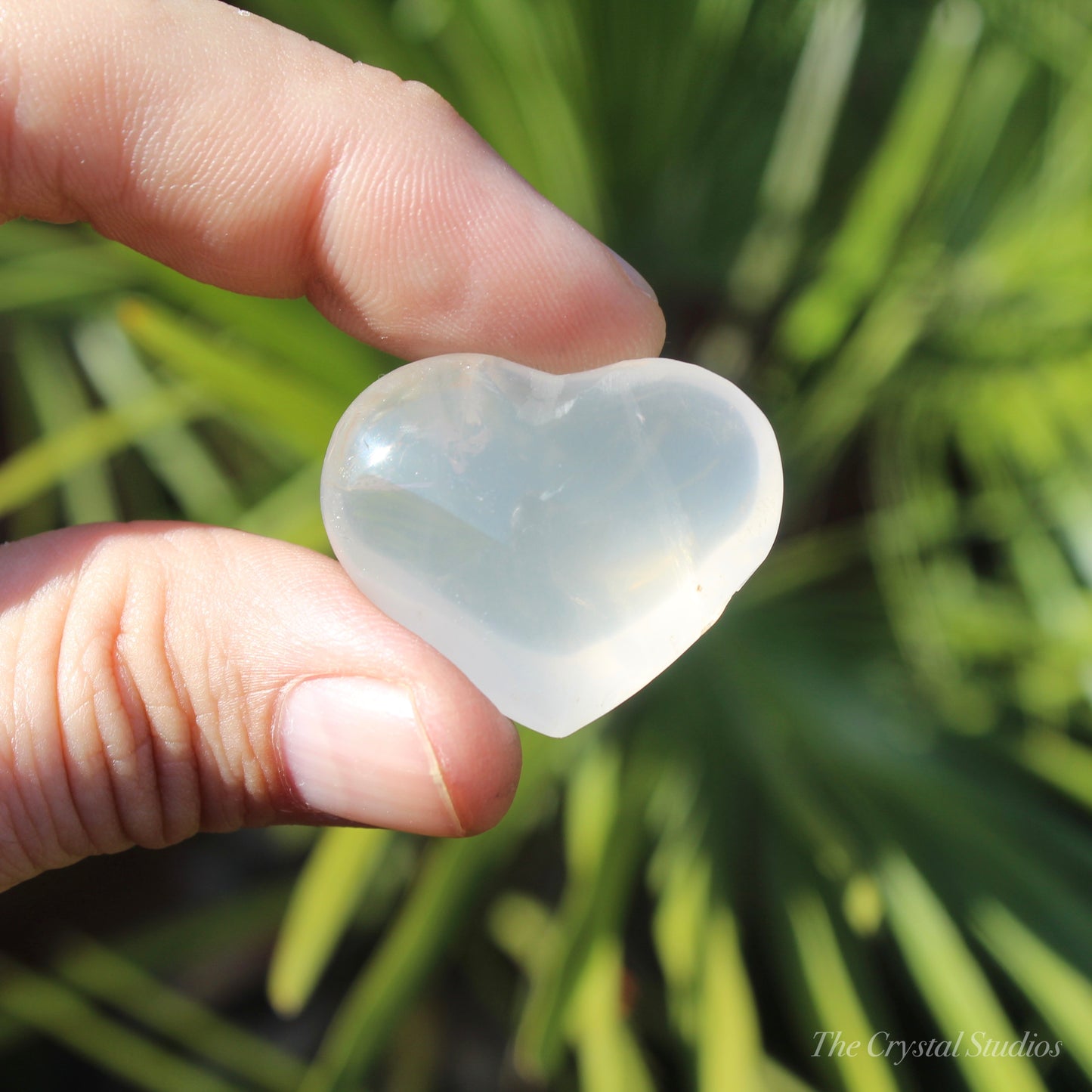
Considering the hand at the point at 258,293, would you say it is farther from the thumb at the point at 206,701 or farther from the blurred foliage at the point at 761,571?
the blurred foliage at the point at 761,571

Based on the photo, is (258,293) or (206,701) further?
(258,293)

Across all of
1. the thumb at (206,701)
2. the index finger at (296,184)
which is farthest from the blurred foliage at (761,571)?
the thumb at (206,701)

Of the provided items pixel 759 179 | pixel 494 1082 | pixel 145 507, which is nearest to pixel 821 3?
pixel 759 179

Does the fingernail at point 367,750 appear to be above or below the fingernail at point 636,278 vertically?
below

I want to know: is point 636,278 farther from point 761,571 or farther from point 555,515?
point 761,571

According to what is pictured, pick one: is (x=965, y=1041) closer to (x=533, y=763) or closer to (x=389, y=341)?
(x=533, y=763)

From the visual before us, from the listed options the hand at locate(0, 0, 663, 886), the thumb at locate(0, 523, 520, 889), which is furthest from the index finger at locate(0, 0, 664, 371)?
the thumb at locate(0, 523, 520, 889)

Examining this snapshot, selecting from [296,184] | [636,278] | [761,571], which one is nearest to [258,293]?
[296,184]
